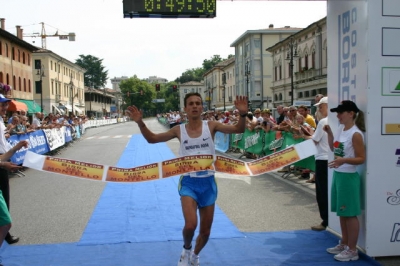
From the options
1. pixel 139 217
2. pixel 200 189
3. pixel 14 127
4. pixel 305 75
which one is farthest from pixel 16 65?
pixel 200 189

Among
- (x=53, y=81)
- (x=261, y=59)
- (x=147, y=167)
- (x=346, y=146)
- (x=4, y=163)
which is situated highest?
(x=261, y=59)

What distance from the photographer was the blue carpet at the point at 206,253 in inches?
209

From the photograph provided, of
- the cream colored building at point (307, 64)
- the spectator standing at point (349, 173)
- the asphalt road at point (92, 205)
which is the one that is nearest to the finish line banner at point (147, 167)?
the spectator standing at point (349, 173)

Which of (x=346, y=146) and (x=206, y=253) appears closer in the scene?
(x=346, y=146)

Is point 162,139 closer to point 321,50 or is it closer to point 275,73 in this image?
point 321,50

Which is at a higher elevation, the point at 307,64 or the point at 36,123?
the point at 307,64

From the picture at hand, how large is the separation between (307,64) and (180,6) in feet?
136

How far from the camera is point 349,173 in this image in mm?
5293

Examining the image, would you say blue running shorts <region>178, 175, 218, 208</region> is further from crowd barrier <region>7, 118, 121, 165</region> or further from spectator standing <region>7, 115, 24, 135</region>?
spectator standing <region>7, 115, 24, 135</region>

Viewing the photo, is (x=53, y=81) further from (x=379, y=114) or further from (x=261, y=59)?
(x=379, y=114)

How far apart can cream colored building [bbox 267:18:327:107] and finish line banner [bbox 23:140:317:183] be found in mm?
34286

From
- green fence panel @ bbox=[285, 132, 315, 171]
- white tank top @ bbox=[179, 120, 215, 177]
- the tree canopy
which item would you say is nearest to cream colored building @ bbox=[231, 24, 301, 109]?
green fence panel @ bbox=[285, 132, 315, 171]

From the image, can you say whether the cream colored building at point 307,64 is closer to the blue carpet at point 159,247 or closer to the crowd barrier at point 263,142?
the crowd barrier at point 263,142

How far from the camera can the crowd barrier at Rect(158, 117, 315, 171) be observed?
11617mm
